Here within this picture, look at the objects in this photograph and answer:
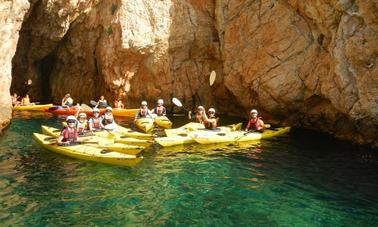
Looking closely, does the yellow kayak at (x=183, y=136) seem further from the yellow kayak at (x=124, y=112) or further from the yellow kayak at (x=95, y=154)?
the yellow kayak at (x=124, y=112)

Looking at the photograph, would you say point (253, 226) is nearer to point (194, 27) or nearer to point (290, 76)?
point (290, 76)

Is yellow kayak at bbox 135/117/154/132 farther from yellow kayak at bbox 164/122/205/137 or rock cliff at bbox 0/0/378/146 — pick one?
rock cliff at bbox 0/0/378/146

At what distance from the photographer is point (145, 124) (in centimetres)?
2102

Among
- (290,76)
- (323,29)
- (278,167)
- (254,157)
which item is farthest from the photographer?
(290,76)

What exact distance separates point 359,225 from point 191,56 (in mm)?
20339

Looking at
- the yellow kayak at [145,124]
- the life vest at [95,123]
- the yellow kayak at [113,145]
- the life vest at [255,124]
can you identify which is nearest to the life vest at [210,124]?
the life vest at [255,124]

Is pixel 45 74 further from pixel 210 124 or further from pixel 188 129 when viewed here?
pixel 210 124

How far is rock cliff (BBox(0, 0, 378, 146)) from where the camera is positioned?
17578mm

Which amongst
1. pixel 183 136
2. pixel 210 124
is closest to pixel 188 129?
pixel 210 124

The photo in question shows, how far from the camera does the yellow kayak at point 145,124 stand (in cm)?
2077

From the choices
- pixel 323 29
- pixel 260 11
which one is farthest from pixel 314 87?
pixel 260 11

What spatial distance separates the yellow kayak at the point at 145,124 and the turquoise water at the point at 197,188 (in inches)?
157

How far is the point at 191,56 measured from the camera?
2875cm

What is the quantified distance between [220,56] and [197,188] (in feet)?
53.2
